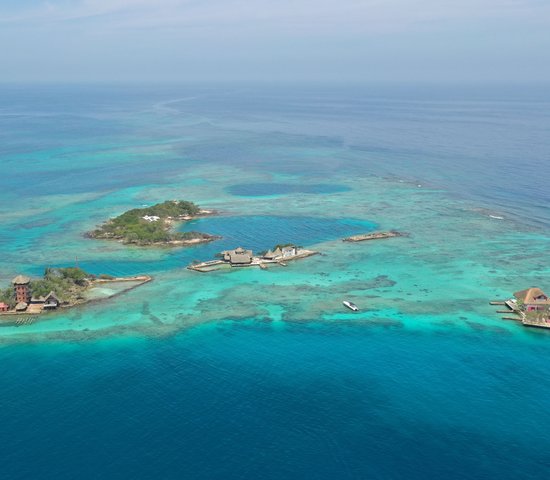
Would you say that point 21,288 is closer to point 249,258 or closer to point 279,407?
point 249,258

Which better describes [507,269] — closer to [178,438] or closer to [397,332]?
[397,332]

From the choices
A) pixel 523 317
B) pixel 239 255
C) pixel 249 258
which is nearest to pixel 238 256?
pixel 239 255

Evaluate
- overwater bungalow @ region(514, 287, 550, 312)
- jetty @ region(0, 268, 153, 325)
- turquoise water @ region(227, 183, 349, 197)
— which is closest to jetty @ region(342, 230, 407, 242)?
overwater bungalow @ region(514, 287, 550, 312)

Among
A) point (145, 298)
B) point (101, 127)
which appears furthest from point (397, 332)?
point (101, 127)

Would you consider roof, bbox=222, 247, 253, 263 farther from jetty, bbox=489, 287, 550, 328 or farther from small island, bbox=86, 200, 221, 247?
jetty, bbox=489, 287, 550, 328

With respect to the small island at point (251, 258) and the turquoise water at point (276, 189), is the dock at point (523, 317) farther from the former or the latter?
the turquoise water at point (276, 189)

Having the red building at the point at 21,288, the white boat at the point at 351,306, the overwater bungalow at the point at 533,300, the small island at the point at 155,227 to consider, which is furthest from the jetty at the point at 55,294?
the overwater bungalow at the point at 533,300
